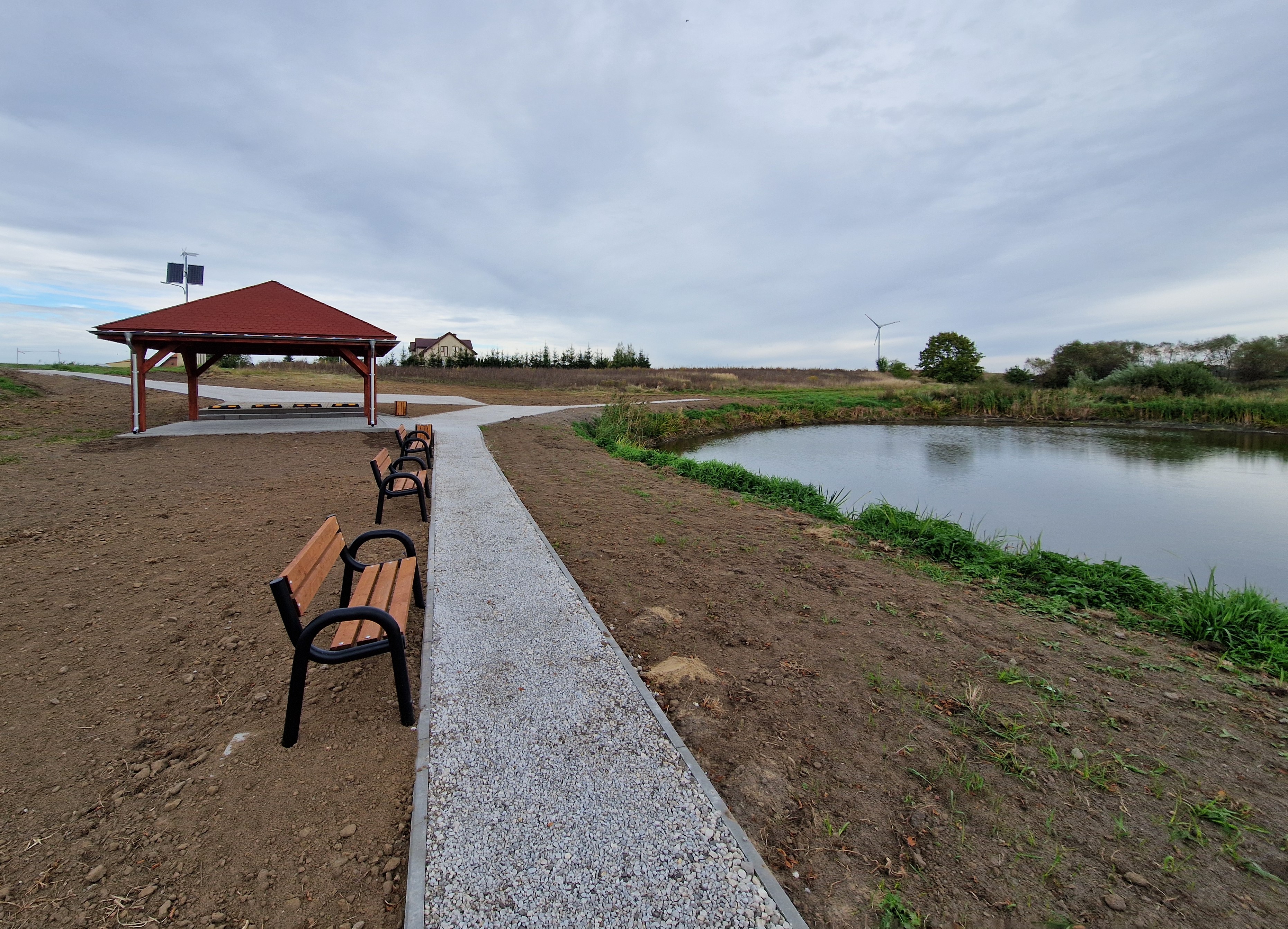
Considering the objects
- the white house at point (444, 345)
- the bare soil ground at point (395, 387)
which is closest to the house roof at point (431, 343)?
the white house at point (444, 345)

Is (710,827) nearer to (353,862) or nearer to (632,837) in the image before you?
(632,837)

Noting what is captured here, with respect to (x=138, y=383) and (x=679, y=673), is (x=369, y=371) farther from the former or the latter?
(x=679, y=673)

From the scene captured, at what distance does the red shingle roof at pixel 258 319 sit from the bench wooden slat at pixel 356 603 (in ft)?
32.5

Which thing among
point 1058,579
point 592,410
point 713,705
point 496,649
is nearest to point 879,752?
point 713,705

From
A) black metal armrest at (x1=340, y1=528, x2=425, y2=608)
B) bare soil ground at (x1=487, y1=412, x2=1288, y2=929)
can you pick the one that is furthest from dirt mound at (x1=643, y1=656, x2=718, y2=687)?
black metal armrest at (x1=340, y1=528, x2=425, y2=608)

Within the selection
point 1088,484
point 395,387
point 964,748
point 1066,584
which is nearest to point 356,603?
point 964,748

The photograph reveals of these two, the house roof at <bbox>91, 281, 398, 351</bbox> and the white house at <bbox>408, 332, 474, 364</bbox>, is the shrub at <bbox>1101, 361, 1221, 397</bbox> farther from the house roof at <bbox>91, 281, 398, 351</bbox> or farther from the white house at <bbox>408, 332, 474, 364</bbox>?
the white house at <bbox>408, 332, 474, 364</bbox>

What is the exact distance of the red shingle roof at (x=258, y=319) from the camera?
10.8 m

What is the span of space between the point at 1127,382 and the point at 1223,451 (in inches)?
746

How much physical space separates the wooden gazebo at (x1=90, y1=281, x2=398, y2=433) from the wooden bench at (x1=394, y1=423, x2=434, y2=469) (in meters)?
3.31

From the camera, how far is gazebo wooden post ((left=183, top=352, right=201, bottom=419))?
12258mm

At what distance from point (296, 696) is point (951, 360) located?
185ft

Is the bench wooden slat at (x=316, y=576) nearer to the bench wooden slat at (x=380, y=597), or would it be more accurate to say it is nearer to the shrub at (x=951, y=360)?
the bench wooden slat at (x=380, y=597)

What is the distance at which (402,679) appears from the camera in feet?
8.13
